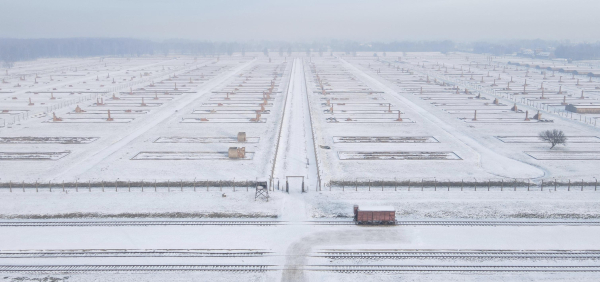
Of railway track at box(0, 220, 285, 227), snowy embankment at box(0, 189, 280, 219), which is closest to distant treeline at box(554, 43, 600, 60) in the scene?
snowy embankment at box(0, 189, 280, 219)

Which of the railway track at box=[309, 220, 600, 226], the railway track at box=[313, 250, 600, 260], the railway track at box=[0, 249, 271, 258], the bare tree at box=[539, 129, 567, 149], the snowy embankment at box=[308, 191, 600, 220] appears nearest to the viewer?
the railway track at box=[313, 250, 600, 260]

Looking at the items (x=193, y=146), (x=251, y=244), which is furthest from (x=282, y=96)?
(x=251, y=244)

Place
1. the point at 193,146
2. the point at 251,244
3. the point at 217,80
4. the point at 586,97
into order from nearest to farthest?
the point at 251,244, the point at 193,146, the point at 586,97, the point at 217,80

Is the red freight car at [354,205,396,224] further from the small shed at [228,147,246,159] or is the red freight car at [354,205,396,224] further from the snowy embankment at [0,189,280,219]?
the small shed at [228,147,246,159]

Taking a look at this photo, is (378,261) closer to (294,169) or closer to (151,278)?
(151,278)

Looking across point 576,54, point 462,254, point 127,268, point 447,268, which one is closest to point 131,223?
point 127,268

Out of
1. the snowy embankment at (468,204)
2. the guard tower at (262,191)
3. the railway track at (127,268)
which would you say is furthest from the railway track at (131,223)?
the railway track at (127,268)
